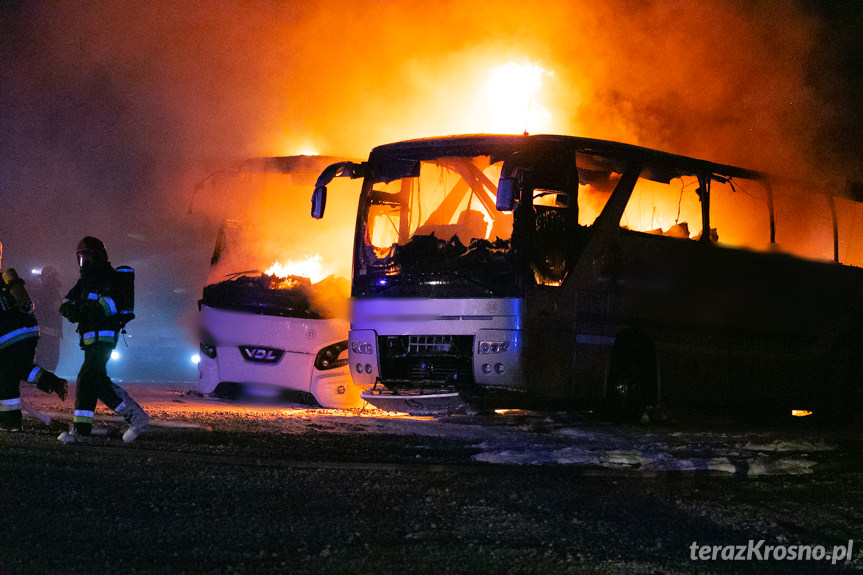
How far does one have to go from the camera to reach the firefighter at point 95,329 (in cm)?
673

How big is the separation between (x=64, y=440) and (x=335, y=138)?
12.2 meters

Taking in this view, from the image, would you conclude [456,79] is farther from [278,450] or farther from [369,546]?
[369,546]

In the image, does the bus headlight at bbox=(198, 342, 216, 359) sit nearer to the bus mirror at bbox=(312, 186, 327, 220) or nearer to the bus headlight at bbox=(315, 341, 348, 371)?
the bus headlight at bbox=(315, 341, 348, 371)

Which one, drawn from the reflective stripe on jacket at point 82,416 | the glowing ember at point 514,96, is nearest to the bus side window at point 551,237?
the reflective stripe on jacket at point 82,416

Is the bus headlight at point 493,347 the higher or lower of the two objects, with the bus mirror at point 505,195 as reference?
lower

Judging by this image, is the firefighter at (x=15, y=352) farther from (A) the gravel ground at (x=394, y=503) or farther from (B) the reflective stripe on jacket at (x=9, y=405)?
(A) the gravel ground at (x=394, y=503)

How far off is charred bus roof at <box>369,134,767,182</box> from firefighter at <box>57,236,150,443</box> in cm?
341

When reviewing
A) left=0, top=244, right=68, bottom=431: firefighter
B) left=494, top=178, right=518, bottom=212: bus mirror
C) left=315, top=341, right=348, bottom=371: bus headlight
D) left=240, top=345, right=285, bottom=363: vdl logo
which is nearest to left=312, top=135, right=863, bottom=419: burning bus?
left=494, top=178, right=518, bottom=212: bus mirror

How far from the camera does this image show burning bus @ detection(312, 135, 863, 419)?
8.31 m

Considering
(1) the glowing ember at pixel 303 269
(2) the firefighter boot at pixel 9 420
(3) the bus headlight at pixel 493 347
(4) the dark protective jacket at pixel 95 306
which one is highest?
(1) the glowing ember at pixel 303 269

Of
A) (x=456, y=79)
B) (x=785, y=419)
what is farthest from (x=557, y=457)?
(x=456, y=79)

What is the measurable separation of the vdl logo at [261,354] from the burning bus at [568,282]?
1801mm

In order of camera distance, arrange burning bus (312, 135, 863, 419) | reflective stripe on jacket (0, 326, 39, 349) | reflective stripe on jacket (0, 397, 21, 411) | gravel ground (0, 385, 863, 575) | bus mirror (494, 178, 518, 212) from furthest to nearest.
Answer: burning bus (312, 135, 863, 419) < bus mirror (494, 178, 518, 212) < reflective stripe on jacket (0, 326, 39, 349) < reflective stripe on jacket (0, 397, 21, 411) < gravel ground (0, 385, 863, 575)

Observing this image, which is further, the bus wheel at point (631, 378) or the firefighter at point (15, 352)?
the bus wheel at point (631, 378)
